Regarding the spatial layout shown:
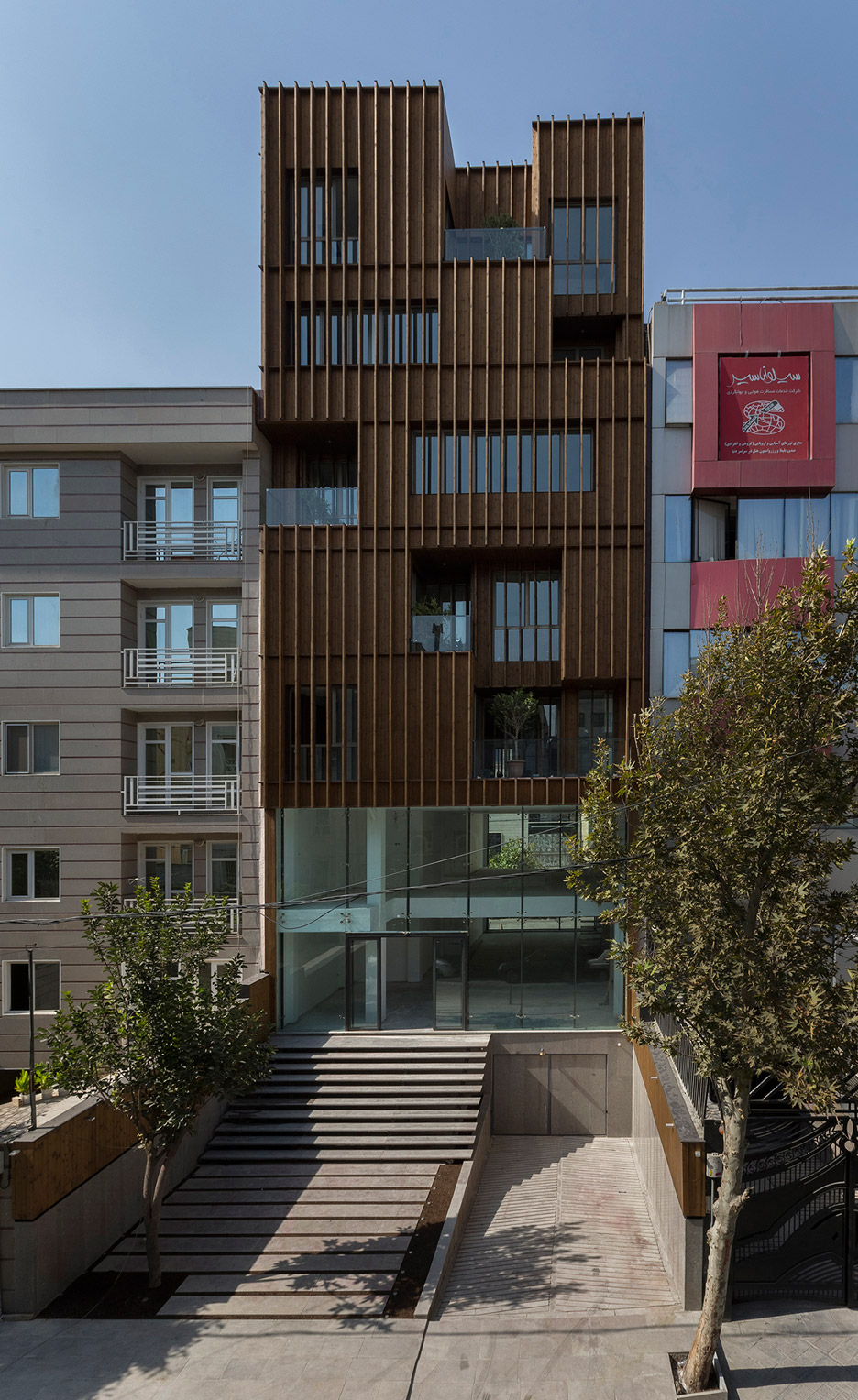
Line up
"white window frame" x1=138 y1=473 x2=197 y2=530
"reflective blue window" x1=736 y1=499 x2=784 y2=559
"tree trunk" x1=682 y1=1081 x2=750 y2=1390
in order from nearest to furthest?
"tree trunk" x1=682 y1=1081 x2=750 y2=1390 → "reflective blue window" x1=736 y1=499 x2=784 y2=559 → "white window frame" x1=138 y1=473 x2=197 y2=530

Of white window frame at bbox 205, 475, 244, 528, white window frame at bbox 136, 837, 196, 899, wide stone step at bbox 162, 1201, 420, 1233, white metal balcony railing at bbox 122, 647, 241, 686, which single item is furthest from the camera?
white window frame at bbox 205, 475, 244, 528

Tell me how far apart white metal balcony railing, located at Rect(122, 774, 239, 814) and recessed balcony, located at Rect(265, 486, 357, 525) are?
661 centimetres

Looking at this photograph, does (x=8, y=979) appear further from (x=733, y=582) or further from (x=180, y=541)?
(x=733, y=582)

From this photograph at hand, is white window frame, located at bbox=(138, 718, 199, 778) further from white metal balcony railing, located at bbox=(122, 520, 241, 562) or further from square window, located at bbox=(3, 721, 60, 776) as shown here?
white metal balcony railing, located at bbox=(122, 520, 241, 562)

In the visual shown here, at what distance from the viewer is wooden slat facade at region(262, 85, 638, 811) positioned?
2088cm

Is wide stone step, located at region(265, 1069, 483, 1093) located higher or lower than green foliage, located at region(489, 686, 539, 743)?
lower

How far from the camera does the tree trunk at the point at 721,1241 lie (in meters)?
9.81

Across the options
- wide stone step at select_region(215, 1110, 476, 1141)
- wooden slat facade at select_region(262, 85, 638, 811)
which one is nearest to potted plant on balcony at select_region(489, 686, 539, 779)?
wooden slat facade at select_region(262, 85, 638, 811)

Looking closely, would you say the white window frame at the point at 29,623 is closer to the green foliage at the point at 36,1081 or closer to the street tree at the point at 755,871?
the green foliage at the point at 36,1081

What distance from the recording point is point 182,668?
861 inches

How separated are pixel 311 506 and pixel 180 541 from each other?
11.3ft

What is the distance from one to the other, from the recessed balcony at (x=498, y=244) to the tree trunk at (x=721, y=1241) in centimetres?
1944

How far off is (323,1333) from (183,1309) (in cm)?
219

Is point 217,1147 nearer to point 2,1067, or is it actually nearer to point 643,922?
point 2,1067
